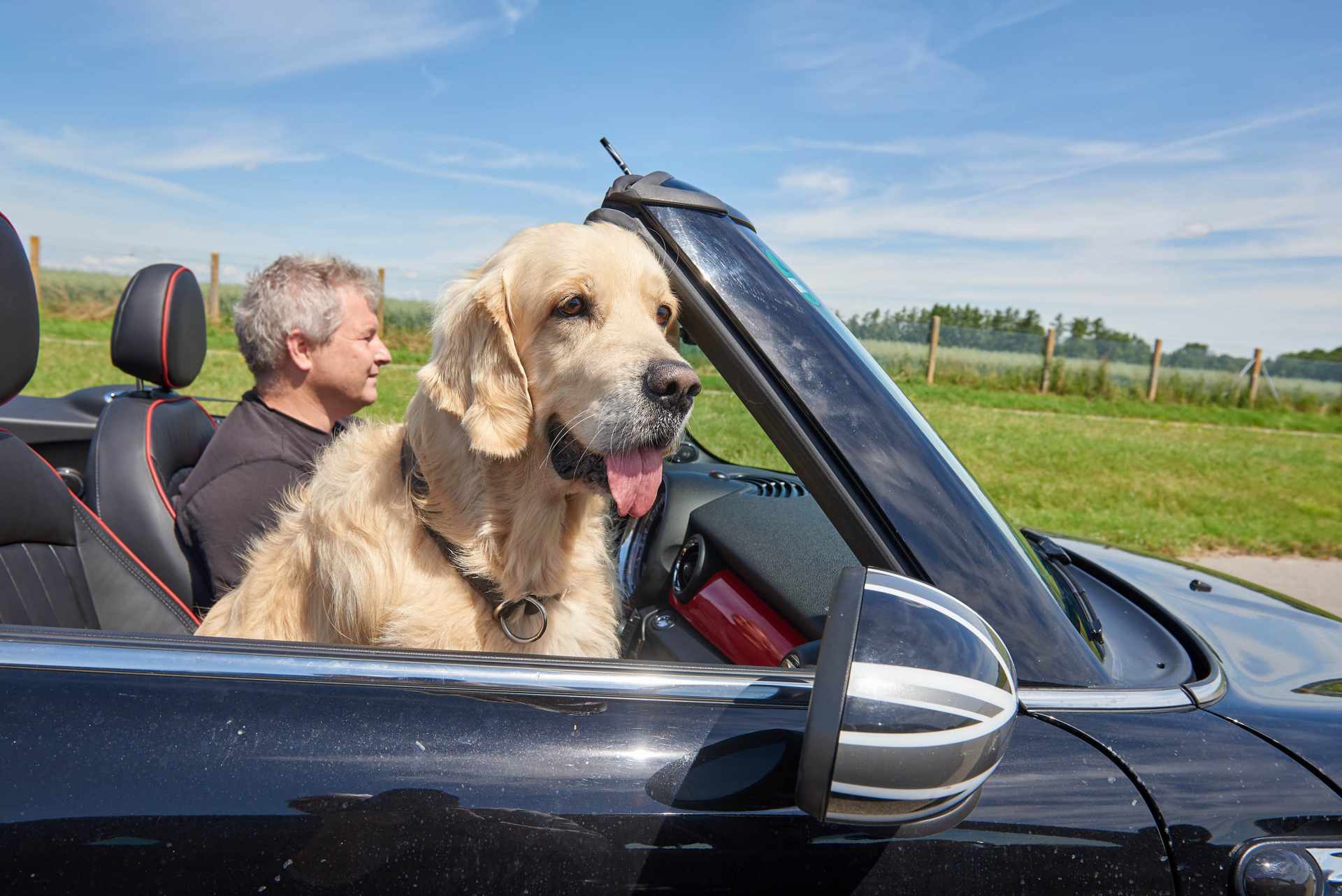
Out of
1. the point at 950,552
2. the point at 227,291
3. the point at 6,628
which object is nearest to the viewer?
the point at 6,628

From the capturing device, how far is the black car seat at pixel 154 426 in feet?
9.55

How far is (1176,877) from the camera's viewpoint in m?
1.16

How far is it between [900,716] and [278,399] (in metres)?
2.92

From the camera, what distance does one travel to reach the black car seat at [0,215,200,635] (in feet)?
6.00

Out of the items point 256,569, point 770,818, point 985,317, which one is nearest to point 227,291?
point 985,317

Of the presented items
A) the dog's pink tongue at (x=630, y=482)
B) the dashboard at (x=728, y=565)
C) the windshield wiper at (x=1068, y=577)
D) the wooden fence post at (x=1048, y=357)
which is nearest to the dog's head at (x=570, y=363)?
the dog's pink tongue at (x=630, y=482)

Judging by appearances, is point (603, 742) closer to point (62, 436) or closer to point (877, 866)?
point (877, 866)

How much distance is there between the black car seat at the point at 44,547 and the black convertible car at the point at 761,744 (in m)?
0.81

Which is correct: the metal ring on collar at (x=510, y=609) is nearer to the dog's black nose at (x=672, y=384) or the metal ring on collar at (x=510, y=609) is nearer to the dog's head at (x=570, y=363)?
the dog's head at (x=570, y=363)

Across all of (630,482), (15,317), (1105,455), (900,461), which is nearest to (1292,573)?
(1105,455)

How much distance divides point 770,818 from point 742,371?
28.0 inches

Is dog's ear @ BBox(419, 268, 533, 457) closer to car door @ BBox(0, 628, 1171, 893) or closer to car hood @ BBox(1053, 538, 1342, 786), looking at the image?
car door @ BBox(0, 628, 1171, 893)

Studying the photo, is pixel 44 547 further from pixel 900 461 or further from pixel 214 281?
pixel 214 281

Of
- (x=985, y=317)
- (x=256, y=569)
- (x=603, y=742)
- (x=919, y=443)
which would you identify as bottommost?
(x=256, y=569)
